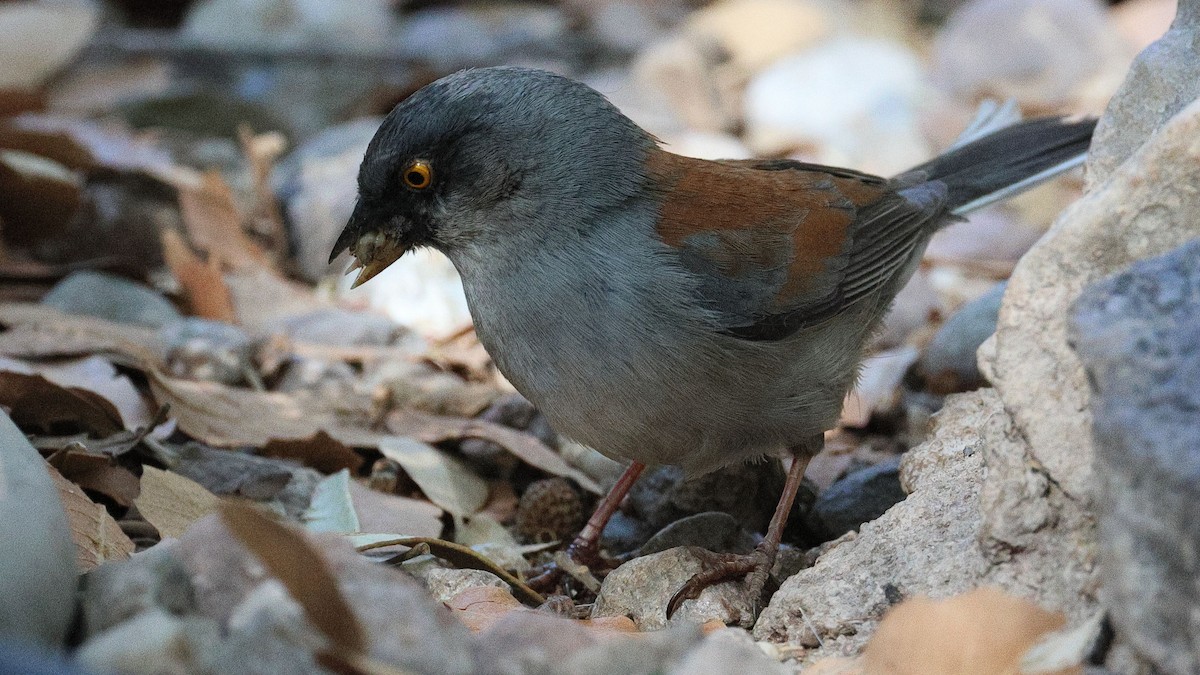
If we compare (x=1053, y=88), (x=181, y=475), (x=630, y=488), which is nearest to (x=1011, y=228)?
(x=1053, y=88)

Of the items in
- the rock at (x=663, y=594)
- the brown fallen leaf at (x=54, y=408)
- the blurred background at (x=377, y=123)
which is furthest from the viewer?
the blurred background at (x=377, y=123)

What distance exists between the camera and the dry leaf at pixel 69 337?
4.43 meters

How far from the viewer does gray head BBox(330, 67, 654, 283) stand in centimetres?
353

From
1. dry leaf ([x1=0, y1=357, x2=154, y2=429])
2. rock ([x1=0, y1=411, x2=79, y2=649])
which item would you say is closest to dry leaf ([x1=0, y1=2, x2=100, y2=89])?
dry leaf ([x1=0, y1=357, x2=154, y2=429])

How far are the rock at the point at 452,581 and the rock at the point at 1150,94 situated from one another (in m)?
1.87

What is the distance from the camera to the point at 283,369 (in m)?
5.16

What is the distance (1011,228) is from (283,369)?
4221mm

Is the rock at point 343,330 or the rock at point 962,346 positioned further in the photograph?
the rock at point 343,330

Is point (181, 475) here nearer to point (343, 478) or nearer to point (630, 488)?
point (343, 478)

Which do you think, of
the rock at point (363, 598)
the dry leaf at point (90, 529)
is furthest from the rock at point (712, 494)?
the rock at point (363, 598)

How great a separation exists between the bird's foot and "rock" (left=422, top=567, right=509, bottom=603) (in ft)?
1.55

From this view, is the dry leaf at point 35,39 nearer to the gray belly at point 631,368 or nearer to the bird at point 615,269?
the bird at point 615,269

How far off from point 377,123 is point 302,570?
579 centimetres

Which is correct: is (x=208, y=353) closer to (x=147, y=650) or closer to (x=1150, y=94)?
(x=147, y=650)
